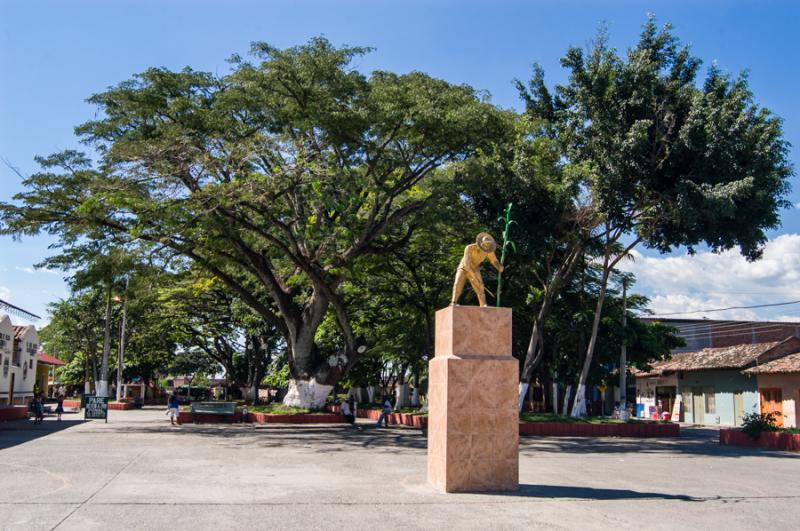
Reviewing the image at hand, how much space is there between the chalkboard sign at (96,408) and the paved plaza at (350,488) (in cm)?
756

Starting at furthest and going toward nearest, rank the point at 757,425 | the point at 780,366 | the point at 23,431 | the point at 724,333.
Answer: the point at 724,333
the point at 780,366
the point at 23,431
the point at 757,425

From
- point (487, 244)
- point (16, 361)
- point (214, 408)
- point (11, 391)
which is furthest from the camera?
point (16, 361)

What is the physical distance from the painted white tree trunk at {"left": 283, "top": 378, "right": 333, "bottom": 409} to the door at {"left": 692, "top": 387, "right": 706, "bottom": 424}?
23033mm

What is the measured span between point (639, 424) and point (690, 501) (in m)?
15.9

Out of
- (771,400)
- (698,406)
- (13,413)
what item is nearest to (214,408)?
(13,413)

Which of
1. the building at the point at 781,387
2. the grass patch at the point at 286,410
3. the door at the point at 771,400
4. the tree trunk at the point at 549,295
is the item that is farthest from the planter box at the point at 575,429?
the door at the point at 771,400

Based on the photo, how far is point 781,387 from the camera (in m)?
32.1

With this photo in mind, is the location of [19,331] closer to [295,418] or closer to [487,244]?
[295,418]

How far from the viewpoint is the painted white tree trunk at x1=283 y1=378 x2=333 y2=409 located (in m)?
28.6

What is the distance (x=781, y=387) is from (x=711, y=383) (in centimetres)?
688

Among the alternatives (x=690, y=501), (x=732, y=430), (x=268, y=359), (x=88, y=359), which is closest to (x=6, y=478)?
(x=690, y=501)

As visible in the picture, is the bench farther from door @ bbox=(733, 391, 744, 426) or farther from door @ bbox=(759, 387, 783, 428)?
door @ bbox=(733, 391, 744, 426)

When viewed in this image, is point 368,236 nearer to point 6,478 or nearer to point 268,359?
point 6,478

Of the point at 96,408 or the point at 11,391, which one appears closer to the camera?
the point at 96,408
